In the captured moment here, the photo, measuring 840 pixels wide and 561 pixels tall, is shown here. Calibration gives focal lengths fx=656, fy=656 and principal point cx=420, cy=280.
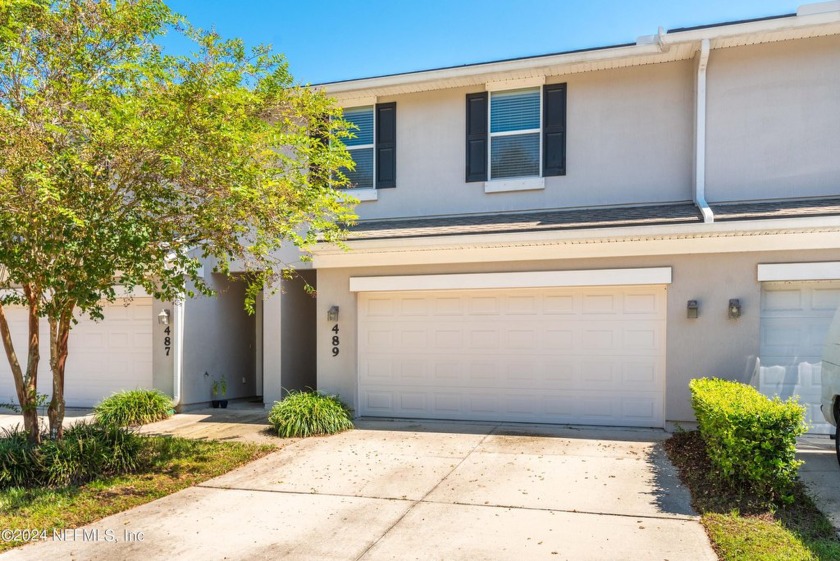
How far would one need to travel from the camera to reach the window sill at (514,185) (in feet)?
36.2

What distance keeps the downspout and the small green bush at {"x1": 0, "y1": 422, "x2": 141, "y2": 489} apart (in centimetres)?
380

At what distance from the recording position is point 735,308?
29.8ft

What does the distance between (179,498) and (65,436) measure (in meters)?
2.15

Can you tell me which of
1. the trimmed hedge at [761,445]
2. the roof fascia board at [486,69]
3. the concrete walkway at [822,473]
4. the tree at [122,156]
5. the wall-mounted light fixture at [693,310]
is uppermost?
the roof fascia board at [486,69]

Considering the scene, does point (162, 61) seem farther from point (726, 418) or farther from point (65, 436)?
point (726, 418)

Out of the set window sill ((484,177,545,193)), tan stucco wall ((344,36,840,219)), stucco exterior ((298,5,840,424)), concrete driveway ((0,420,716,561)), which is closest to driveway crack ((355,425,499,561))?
concrete driveway ((0,420,716,561))

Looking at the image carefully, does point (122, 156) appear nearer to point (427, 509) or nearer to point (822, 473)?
point (427, 509)

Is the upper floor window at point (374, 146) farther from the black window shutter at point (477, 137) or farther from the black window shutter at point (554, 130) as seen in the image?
the black window shutter at point (554, 130)

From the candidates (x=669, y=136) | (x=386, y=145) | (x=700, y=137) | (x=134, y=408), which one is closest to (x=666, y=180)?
(x=669, y=136)

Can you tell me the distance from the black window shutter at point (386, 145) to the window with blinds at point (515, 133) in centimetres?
179

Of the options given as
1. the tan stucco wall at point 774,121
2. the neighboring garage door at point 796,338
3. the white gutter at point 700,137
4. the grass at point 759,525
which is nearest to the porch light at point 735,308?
the neighboring garage door at point 796,338

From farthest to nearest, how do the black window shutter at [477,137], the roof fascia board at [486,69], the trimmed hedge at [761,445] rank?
the black window shutter at [477,137], the roof fascia board at [486,69], the trimmed hedge at [761,445]

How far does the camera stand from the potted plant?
12.7m

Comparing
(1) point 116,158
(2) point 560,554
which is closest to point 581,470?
(2) point 560,554
